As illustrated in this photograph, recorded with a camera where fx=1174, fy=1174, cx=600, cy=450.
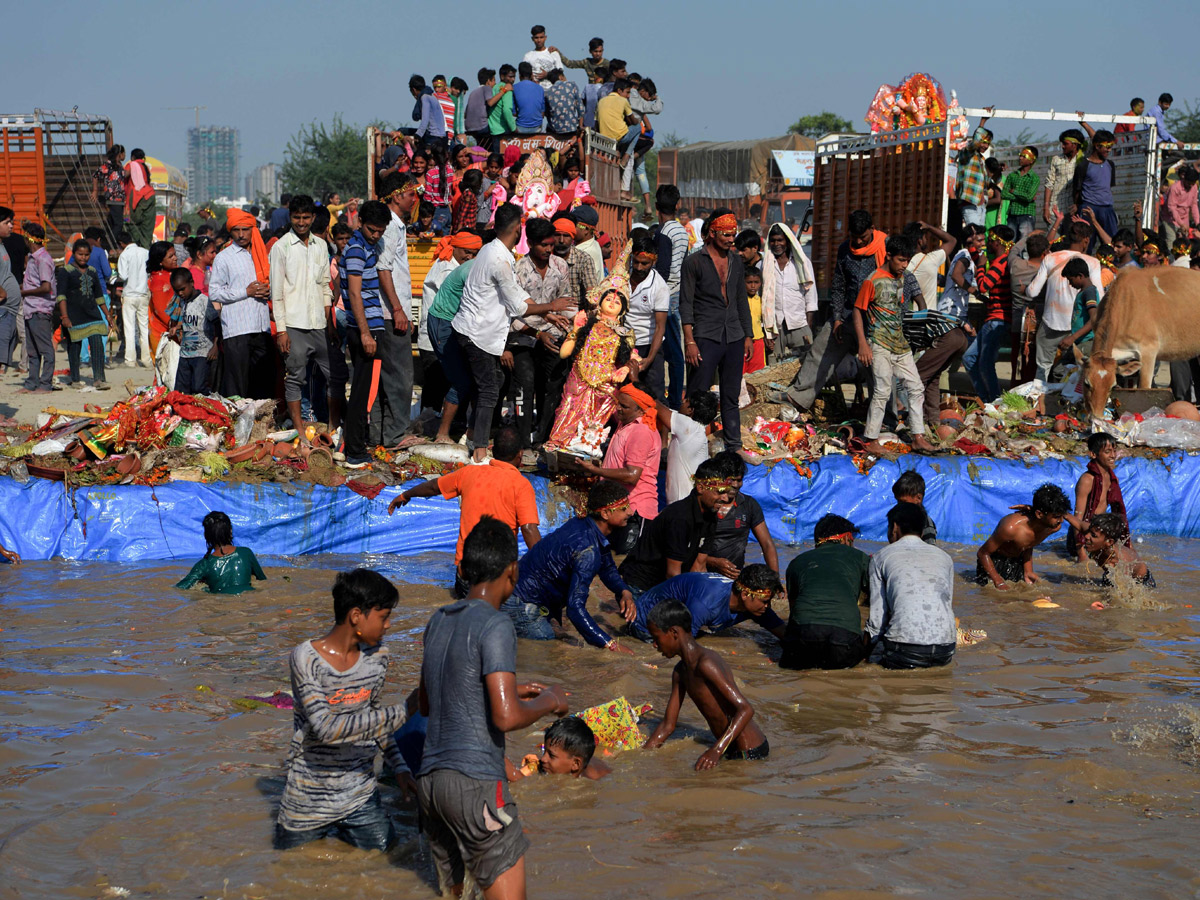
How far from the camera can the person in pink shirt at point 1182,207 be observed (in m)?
15.3

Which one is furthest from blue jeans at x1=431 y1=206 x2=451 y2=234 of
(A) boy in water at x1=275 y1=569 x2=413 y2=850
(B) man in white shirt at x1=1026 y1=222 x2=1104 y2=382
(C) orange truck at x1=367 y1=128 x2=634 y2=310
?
(A) boy in water at x1=275 y1=569 x2=413 y2=850

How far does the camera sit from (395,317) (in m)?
9.37

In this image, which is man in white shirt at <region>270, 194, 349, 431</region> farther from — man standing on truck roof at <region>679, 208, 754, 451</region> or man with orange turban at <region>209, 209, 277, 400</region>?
man standing on truck roof at <region>679, 208, 754, 451</region>

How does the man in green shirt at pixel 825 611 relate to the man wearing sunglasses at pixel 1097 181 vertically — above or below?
below

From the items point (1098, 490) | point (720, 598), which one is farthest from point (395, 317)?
point (1098, 490)

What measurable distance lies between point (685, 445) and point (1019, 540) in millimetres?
2492

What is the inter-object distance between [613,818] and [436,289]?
21.8 feet

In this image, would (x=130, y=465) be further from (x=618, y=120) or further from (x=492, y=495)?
(x=618, y=120)

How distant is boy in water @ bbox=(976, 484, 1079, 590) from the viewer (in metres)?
8.13

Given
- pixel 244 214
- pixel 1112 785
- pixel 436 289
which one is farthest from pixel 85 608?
pixel 1112 785

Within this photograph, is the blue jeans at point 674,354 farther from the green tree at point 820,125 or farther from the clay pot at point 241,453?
the green tree at point 820,125

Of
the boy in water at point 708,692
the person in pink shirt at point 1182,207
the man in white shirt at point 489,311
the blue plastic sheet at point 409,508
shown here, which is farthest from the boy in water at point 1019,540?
the person in pink shirt at point 1182,207

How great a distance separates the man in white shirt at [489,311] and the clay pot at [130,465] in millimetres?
2657

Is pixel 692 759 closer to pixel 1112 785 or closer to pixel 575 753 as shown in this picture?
pixel 575 753
